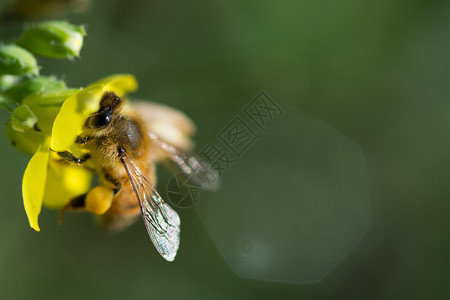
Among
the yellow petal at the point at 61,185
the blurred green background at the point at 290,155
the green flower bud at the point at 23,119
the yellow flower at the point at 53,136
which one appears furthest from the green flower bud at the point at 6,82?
the blurred green background at the point at 290,155

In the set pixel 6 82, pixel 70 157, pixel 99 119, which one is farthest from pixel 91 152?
pixel 6 82

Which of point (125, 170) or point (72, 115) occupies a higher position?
point (72, 115)

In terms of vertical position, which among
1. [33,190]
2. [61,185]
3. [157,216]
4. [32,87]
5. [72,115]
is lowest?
[61,185]

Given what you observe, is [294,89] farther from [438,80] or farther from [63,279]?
[63,279]

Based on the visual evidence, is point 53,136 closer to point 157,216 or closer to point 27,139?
point 27,139

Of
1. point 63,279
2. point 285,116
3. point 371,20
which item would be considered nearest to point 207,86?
point 285,116

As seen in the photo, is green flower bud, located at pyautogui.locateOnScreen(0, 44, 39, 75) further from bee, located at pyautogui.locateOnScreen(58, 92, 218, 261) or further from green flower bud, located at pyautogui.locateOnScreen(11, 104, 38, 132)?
bee, located at pyautogui.locateOnScreen(58, 92, 218, 261)
